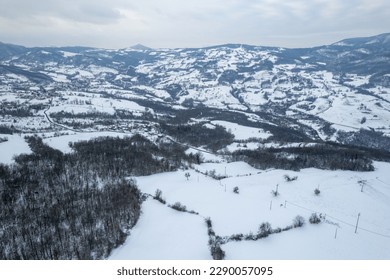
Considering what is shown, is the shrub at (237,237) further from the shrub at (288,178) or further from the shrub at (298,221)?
the shrub at (288,178)

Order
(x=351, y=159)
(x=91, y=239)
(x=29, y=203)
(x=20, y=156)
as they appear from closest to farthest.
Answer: (x=91, y=239)
(x=29, y=203)
(x=20, y=156)
(x=351, y=159)

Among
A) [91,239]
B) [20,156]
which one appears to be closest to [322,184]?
[91,239]

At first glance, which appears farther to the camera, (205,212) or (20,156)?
(20,156)

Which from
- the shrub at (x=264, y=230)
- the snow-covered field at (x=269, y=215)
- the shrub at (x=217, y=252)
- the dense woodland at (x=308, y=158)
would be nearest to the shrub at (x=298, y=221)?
the snow-covered field at (x=269, y=215)

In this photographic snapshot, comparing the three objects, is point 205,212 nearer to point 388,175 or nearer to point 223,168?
point 223,168

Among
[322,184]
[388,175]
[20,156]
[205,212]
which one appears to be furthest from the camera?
[20,156]
